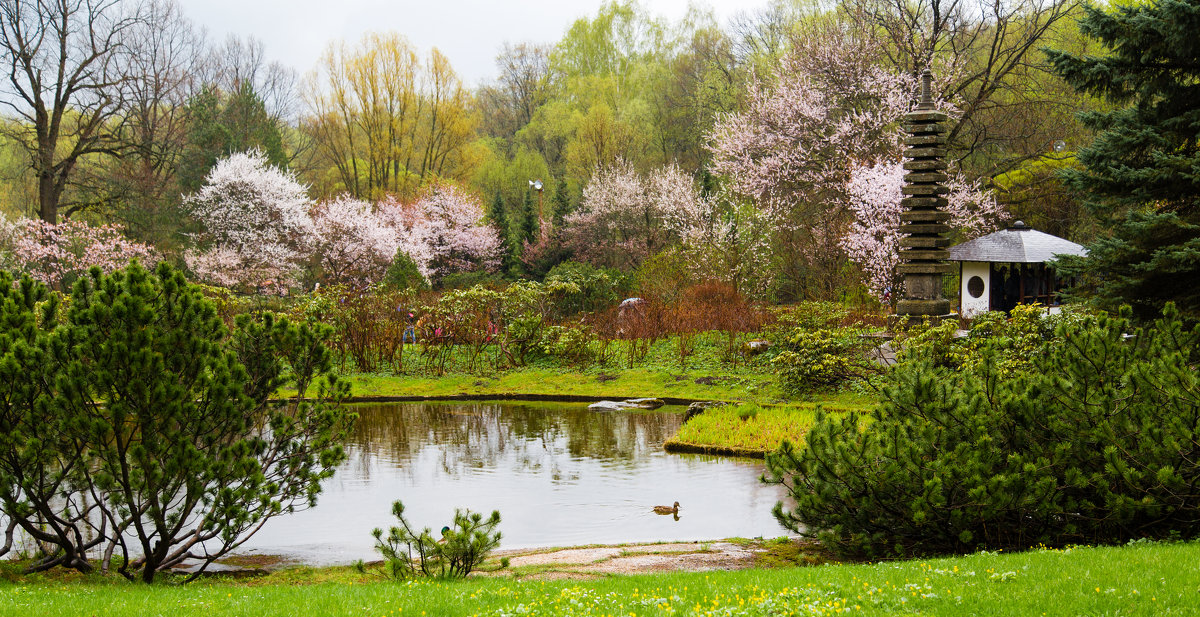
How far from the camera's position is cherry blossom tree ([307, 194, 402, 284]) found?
110 ft

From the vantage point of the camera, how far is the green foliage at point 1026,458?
7406 millimetres

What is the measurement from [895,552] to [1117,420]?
6.94 feet

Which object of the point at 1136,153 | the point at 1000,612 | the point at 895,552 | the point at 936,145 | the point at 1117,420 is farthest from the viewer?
the point at 936,145

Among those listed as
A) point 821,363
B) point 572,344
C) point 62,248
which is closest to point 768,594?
point 821,363

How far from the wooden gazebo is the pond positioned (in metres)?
7.96

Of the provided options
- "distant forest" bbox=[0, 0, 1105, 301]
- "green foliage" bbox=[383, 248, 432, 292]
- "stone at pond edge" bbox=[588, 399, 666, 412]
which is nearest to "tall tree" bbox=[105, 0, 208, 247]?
"distant forest" bbox=[0, 0, 1105, 301]

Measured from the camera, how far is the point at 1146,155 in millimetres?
11750

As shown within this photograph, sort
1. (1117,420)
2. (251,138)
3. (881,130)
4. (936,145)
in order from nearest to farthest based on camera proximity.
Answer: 1. (1117,420)
2. (936,145)
3. (881,130)
4. (251,138)

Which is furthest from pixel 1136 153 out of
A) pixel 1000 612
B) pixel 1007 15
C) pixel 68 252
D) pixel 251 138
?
pixel 251 138

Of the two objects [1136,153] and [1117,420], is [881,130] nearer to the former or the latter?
[1136,153]

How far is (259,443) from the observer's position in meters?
7.85

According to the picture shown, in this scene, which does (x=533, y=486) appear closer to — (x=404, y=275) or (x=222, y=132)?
(x=404, y=275)

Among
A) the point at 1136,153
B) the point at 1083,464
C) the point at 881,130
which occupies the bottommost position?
the point at 1083,464

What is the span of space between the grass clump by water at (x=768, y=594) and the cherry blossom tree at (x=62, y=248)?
25477 mm
